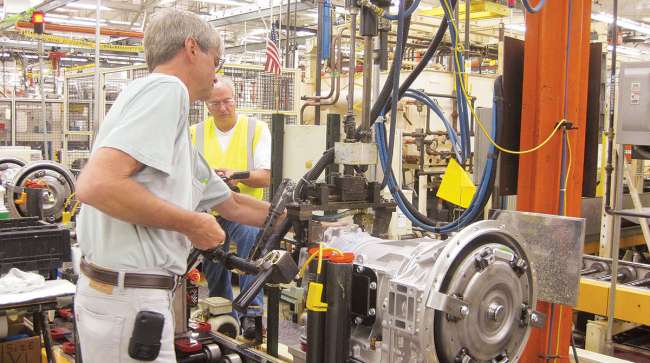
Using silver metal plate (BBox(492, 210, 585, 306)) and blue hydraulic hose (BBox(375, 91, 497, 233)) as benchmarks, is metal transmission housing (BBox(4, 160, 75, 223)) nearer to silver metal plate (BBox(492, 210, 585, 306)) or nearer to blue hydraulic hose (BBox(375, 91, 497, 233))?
blue hydraulic hose (BBox(375, 91, 497, 233))

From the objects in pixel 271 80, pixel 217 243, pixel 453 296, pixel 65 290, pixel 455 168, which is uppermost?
pixel 271 80

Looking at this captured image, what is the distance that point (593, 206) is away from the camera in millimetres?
5855

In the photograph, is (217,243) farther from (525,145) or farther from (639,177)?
(639,177)

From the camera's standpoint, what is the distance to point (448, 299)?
5.95 feet

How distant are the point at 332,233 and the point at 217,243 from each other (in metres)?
0.60

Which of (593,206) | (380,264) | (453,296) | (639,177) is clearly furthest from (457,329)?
(639,177)

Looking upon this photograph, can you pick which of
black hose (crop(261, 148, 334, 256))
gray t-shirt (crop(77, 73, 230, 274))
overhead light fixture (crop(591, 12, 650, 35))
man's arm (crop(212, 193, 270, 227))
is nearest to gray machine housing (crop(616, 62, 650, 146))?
black hose (crop(261, 148, 334, 256))

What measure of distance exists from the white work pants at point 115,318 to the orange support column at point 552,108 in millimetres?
1566

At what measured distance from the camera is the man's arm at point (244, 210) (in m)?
2.38

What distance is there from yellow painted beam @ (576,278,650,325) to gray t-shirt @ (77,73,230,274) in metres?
2.70

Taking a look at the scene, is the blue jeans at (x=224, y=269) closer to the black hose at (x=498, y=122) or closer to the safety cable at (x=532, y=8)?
the black hose at (x=498, y=122)

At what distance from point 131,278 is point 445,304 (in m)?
0.88

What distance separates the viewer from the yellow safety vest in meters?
4.10

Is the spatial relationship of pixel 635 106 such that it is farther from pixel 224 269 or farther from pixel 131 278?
pixel 131 278
